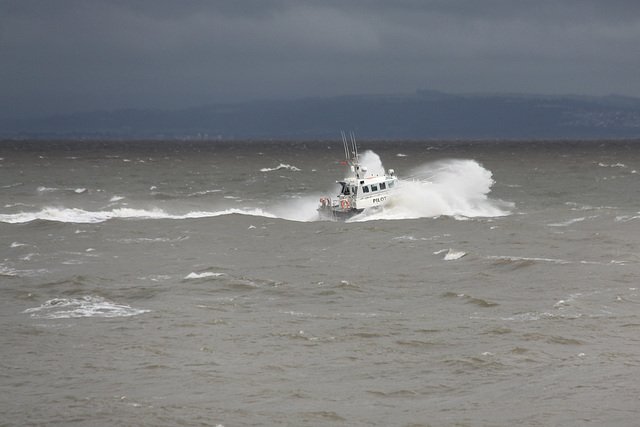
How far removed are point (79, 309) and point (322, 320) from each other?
6.20 m

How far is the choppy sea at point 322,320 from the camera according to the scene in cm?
1222

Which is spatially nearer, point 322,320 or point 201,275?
point 322,320

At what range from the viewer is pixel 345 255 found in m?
27.5

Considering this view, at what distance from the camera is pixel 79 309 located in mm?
19000

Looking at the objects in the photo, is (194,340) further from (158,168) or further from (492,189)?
(158,168)

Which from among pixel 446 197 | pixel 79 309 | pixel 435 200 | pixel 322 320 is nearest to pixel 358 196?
pixel 435 200

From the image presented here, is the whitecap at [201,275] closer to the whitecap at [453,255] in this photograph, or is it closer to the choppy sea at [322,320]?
the choppy sea at [322,320]

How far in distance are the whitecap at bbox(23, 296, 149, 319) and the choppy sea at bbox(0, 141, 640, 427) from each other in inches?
3.0

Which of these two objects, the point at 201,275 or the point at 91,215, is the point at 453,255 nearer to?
the point at 201,275

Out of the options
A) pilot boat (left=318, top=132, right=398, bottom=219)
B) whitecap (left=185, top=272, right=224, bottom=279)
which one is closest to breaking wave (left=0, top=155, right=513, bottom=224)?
pilot boat (left=318, top=132, right=398, bottom=219)

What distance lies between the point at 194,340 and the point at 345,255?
11.9m

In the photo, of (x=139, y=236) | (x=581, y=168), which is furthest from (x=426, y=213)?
(x=581, y=168)

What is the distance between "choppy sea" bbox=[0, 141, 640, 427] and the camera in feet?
40.1

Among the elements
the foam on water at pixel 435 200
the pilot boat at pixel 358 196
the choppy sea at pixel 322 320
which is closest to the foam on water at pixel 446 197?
the foam on water at pixel 435 200
